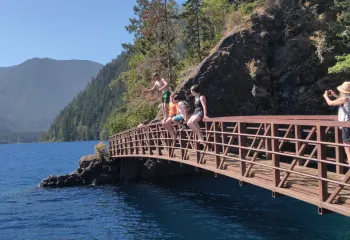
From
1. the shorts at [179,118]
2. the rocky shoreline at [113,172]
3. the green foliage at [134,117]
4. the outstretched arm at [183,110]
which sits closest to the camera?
the outstretched arm at [183,110]

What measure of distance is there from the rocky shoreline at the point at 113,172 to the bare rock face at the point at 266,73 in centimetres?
536

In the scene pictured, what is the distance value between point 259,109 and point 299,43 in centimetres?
449

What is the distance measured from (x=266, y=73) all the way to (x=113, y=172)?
37.9 ft

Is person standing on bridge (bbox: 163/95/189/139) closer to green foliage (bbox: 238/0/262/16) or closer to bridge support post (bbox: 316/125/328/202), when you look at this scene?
bridge support post (bbox: 316/125/328/202)

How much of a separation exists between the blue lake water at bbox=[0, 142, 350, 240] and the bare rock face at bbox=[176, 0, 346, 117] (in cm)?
493

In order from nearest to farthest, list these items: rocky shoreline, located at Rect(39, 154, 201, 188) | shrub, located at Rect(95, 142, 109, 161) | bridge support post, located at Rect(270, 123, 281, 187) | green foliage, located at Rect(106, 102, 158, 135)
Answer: bridge support post, located at Rect(270, 123, 281, 187) < rocky shoreline, located at Rect(39, 154, 201, 188) < shrub, located at Rect(95, 142, 109, 161) < green foliage, located at Rect(106, 102, 158, 135)

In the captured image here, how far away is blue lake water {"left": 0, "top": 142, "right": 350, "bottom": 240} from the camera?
12401 millimetres

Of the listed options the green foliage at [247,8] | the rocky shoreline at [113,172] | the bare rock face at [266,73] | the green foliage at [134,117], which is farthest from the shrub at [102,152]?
the green foliage at [247,8]

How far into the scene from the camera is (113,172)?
2548 centimetres

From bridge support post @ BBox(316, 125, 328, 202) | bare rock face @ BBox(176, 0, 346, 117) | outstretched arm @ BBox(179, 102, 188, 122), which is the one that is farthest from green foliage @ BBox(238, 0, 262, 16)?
bridge support post @ BBox(316, 125, 328, 202)

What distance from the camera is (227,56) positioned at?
23000 millimetres

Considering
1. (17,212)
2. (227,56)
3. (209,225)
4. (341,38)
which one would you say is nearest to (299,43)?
(341,38)

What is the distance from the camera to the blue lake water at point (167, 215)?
12.4 m

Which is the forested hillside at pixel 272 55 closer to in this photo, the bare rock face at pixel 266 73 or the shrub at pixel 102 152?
the bare rock face at pixel 266 73
